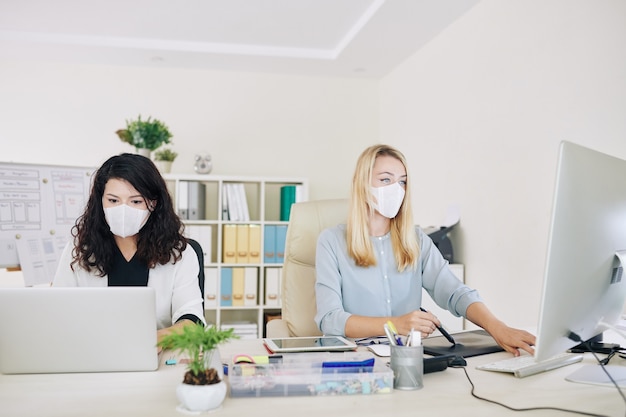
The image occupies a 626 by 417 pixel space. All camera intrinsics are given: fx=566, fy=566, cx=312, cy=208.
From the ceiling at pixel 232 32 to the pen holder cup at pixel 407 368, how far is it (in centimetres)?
254

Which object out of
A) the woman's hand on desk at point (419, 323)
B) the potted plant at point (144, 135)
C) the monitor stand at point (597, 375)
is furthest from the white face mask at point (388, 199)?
the potted plant at point (144, 135)

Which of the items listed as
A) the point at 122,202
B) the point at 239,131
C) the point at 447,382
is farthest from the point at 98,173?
the point at 239,131

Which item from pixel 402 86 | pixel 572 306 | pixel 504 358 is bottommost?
pixel 504 358

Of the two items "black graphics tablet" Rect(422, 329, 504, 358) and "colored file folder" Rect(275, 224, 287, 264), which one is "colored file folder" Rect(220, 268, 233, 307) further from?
"black graphics tablet" Rect(422, 329, 504, 358)

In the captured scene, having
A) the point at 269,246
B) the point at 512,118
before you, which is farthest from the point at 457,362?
the point at 269,246

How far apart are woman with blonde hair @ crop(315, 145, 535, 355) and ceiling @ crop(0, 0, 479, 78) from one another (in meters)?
1.67

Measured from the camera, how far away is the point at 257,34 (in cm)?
407

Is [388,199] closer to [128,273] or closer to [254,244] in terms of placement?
[128,273]

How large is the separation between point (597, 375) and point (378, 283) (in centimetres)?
77

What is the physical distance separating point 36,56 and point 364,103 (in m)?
2.67

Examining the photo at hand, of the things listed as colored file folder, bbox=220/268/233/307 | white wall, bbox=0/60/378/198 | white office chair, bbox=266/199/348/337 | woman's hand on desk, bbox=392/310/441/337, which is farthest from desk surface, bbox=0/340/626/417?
white wall, bbox=0/60/378/198

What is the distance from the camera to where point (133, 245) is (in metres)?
1.82

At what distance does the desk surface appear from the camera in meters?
1.00

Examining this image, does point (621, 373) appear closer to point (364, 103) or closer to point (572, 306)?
point (572, 306)
